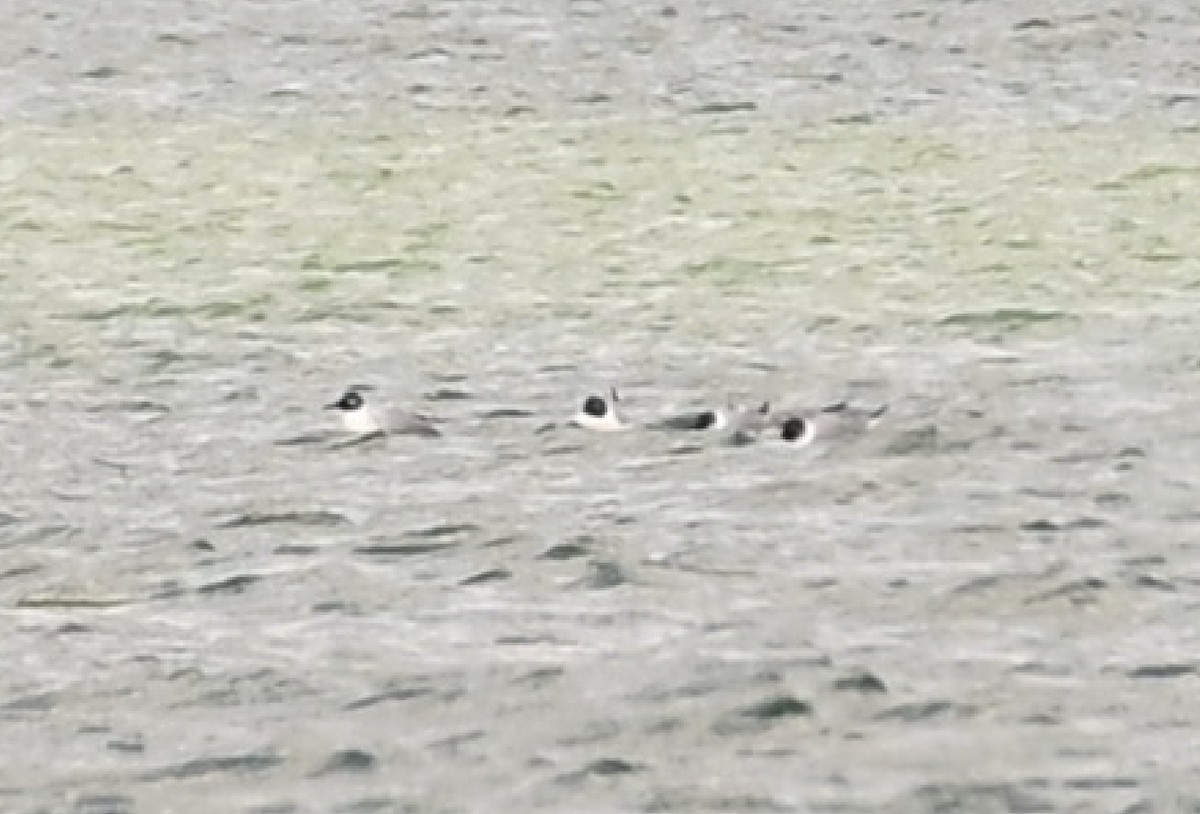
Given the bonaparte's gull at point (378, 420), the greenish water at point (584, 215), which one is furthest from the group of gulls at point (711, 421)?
the greenish water at point (584, 215)

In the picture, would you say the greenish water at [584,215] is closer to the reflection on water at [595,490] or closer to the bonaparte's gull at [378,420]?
the reflection on water at [595,490]

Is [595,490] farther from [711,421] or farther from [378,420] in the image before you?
[378,420]

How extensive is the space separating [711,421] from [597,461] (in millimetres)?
450

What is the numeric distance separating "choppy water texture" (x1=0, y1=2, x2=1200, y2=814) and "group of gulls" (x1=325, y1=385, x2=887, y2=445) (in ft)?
0.32

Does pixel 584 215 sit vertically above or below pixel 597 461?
below

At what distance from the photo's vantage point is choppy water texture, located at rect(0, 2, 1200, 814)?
6691 mm

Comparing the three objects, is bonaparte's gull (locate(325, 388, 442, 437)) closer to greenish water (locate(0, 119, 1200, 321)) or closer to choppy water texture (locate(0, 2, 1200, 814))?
choppy water texture (locate(0, 2, 1200, 814))

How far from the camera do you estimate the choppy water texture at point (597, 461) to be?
22.0 ft

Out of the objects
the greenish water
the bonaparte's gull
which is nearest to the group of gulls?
the bonaparte's gull

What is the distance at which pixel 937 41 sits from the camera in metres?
18.8

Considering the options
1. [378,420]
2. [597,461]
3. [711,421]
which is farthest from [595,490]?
[378,420]

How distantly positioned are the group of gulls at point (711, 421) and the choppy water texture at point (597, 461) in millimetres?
97

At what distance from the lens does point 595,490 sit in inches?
347

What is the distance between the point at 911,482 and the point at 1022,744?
7.45 ft
